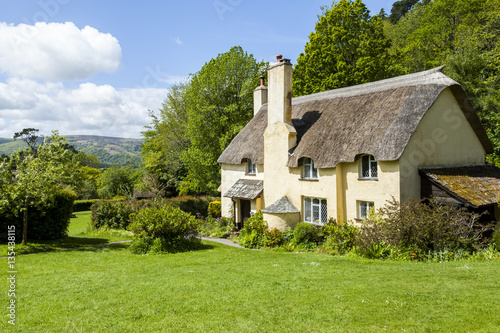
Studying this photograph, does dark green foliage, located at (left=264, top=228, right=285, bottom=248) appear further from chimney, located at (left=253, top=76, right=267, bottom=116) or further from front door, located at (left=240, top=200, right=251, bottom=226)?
chimney, located at (left=253, top=76, right=267, bottom=116)

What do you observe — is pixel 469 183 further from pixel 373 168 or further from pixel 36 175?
pixel 36 175

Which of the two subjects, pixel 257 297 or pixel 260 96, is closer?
pixel 257 297

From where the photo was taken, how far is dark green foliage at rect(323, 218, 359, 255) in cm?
1436

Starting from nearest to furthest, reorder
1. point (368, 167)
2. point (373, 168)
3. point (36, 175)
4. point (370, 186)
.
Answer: point (36, 175) < point (370, 186) < point (373, 168) < point (368, 167)

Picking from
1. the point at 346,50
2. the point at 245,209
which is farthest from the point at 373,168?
the point at 346,50

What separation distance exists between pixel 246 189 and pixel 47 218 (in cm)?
1105

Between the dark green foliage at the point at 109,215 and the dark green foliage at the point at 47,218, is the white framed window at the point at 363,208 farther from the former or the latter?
the dark green foliage at the point at 109,215

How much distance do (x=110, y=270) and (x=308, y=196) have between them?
412 inches

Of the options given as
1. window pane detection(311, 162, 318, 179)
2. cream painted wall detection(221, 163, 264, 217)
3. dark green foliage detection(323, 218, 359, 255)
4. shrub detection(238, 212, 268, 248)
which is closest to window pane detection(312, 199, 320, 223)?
window pane detection(311, 162, 318, 179)

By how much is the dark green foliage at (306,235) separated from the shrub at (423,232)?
3415 millimetres

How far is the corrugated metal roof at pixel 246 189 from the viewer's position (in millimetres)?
20766

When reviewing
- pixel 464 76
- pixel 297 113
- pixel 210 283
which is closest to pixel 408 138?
pixel 297 113

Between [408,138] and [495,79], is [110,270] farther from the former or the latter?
[495,79]

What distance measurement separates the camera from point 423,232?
469 inches
